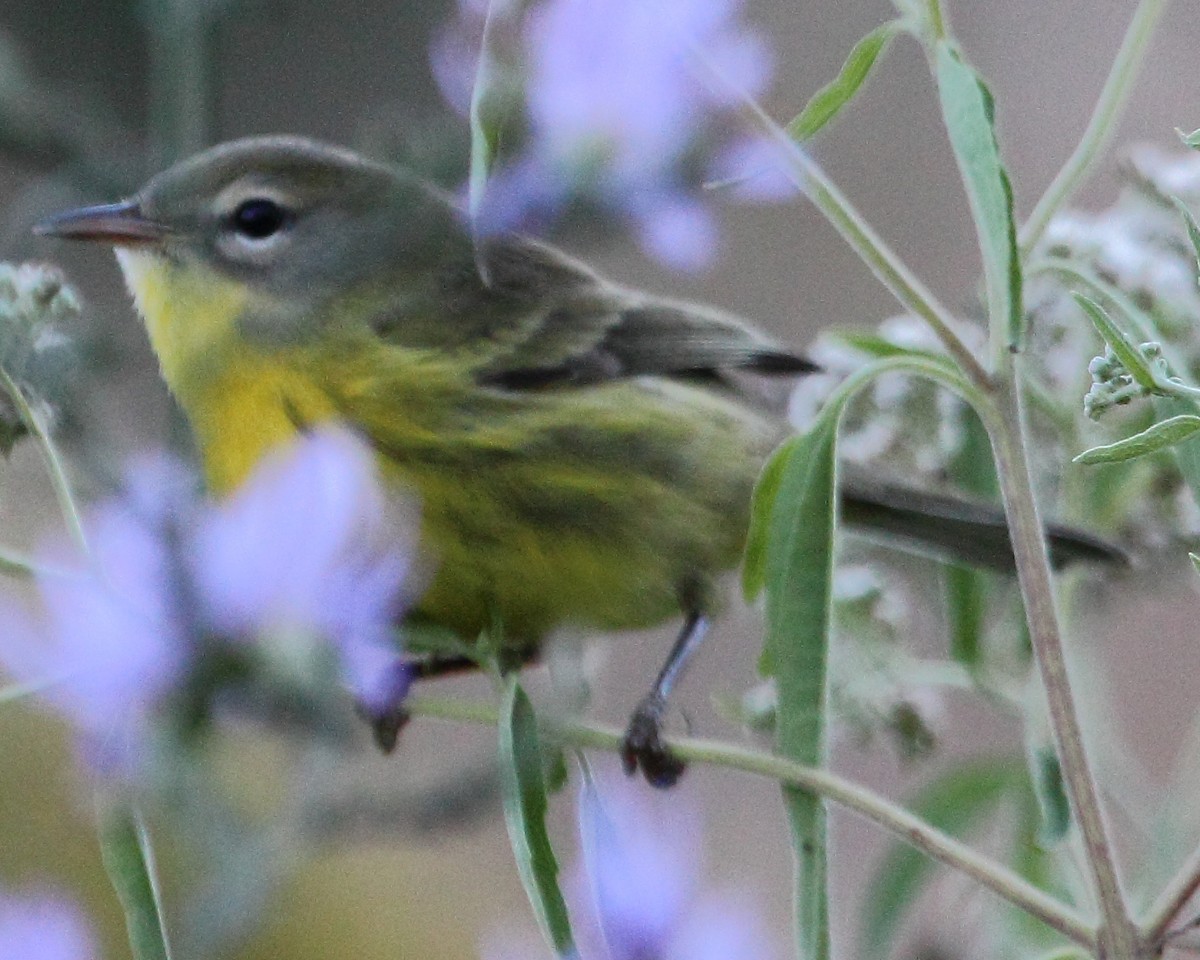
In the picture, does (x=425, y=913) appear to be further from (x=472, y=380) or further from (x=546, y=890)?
(x=546, y=890)

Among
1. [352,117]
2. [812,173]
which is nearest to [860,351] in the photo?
[812,173]

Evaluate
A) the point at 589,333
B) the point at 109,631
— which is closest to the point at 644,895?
the point at 109,631

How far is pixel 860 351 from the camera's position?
0.45 meters

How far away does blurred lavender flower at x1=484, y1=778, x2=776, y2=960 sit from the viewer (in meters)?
0.44

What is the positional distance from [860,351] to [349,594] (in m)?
0.17

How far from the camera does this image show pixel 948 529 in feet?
2.14

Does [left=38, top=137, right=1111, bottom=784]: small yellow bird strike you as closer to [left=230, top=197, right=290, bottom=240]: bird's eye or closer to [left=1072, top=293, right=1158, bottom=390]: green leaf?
[left=230, top=197, right=290, bottom=240]: bird's eye

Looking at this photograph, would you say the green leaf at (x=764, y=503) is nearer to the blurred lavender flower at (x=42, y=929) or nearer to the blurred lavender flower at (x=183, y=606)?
the blurred lavender flower at (x=183, y=606)

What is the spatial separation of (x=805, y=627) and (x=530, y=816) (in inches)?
3.5

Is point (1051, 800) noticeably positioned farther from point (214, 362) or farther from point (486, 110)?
point (214, 362)

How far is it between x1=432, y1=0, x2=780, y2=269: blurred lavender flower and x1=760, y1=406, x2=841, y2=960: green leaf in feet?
0.28

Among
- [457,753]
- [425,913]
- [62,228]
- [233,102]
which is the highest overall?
[233,102]

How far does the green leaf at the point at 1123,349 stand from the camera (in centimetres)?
33

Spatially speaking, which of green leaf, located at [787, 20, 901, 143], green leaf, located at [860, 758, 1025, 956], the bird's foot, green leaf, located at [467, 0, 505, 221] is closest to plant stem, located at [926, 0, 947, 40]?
green leaf, located at [787, 20, 901, 143]
